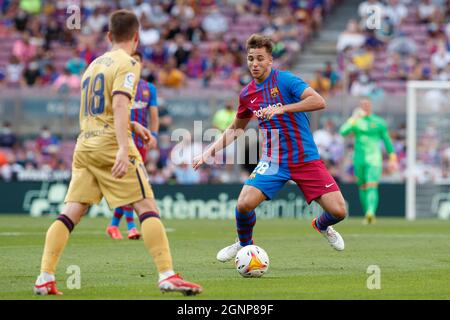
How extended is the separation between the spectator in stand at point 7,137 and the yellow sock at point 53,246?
16119 mm

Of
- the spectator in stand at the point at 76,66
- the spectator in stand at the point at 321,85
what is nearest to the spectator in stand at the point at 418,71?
the spectator in stand at the point at 321,85

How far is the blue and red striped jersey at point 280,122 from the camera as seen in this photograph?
34.6 ft

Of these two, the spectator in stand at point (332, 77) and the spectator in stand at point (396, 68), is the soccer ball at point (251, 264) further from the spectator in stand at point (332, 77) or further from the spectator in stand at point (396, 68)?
the spectator in stand at point (396, 68)

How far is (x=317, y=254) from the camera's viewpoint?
41.0 ft

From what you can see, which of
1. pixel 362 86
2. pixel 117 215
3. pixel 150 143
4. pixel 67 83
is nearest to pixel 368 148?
pixel 362 86

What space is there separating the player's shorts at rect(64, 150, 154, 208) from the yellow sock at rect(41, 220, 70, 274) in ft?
0.84

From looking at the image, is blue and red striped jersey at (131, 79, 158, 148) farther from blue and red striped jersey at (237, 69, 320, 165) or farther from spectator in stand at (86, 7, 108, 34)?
spectator in stand at (86, 7, 108, 34)

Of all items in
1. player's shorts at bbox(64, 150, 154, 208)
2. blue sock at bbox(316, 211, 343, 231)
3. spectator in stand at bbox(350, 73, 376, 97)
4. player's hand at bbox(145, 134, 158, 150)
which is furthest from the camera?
spectator in stand at bbox(350, 73, 376, 97)

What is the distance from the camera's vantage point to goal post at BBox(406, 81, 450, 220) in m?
23.3

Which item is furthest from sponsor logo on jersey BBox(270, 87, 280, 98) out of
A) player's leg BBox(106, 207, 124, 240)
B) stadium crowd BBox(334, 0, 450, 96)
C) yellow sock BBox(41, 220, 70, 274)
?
stadium crowd BBox(334, 0, 450, 96)

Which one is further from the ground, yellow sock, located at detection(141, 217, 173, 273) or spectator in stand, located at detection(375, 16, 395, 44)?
spectator in stand, located at detection(375, 16, 395, 44)

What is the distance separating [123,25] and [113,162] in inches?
43.0
